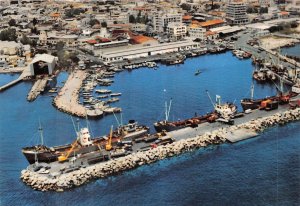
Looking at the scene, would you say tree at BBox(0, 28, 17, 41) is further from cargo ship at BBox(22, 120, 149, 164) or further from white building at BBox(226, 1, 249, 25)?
cargo ship at BBox(22, 120, 149, 164)

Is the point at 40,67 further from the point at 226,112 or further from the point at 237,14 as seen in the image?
the point at 237,14

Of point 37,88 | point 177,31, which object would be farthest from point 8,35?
point 37,88

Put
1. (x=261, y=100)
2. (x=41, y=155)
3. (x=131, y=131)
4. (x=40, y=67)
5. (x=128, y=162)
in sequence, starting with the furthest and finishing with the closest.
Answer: (x=40, y=67)
(x=261, y=100)
(x=131, y=131)
(x=41, y=155)
(x=128, y=162)

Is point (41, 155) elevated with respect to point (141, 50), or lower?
lower

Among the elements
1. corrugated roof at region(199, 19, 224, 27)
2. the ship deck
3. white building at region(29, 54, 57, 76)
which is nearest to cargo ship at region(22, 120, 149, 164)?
the ship deck

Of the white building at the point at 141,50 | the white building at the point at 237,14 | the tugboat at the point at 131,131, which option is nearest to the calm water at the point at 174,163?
the tugboat at the point at 131,131

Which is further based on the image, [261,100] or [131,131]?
[261,100]

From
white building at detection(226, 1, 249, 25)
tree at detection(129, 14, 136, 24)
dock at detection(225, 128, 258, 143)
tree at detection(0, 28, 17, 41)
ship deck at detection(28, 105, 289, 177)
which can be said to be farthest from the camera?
tree at detection(129, 14, 136, 24)
